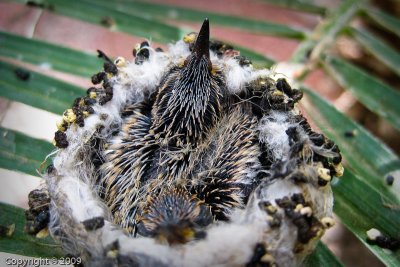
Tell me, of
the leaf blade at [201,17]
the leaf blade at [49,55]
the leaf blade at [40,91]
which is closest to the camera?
the leaf blade at [40,91]

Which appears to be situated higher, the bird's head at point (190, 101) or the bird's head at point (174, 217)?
the bird's head at point (190, 101)

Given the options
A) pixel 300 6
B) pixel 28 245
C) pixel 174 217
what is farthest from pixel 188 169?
pixel 300 6

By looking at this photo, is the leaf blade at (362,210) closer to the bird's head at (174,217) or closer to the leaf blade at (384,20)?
the bird's head at (174,217)

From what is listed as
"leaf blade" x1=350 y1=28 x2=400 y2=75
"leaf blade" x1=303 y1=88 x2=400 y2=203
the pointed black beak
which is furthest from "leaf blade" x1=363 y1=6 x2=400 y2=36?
the pointed black beak

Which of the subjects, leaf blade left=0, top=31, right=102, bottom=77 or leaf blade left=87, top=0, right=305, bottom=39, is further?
leaf blade left=87, top=0, right=305, bottom=39

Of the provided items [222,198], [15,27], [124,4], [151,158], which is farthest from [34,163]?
[15,27]

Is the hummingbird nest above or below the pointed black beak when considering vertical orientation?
below

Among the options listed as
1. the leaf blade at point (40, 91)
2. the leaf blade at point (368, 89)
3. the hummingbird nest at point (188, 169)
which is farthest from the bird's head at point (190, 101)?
the leaf blade at point (368, 89)

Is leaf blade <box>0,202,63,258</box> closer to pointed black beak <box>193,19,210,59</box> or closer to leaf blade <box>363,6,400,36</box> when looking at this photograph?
pointed black beak <box>193,19,210,59</box>

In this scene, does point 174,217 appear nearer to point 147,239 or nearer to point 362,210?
point 147,239
